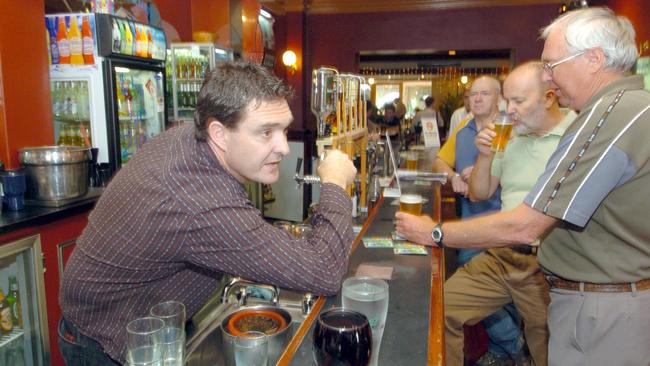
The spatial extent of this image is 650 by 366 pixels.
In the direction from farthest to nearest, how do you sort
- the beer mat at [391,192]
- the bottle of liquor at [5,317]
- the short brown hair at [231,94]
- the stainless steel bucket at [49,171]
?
1. the beer mat at [391,192]
2. the stainless steel bucket at [49,171]
3. the bottle of liquor at [5,317]
4. the short brown hair at [231,94]

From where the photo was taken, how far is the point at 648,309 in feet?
5.25

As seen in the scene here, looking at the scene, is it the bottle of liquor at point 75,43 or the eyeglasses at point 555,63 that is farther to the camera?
the bottle of liquor at point 75,43

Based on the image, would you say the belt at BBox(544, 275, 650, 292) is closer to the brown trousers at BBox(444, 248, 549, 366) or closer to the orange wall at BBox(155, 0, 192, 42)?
the brown trousers at BBox(444, 248, 549, 366)

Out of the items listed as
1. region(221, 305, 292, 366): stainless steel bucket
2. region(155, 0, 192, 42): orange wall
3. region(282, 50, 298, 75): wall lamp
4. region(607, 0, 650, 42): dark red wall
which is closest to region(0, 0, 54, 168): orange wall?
region(155, 0, 192, 42): orange wall

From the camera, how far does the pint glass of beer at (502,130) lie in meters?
2.38

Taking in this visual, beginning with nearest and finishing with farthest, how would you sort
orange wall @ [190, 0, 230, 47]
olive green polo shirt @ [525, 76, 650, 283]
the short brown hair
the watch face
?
the short brown hair, olive green polo shirt @ [525, 76, 650, 283], the watch face, orange wall @ [190, 0, 230, 47]

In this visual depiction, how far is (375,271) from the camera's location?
1777mm

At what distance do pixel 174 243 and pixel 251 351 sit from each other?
0.38 meters

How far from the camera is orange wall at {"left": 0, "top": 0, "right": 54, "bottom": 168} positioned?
3.09m

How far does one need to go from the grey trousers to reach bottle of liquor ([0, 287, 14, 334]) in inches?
117

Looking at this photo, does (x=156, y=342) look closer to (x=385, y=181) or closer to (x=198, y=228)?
(x=198, y=228)

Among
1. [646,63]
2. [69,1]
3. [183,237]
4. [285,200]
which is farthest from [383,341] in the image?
[285,200]

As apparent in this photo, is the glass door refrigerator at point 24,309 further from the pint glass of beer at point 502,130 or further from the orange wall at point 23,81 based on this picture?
the pint glass of beer at point 502,130

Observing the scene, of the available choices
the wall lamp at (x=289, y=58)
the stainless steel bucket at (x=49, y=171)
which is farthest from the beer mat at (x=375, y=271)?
the wall lamp at (x=289, y=58)
